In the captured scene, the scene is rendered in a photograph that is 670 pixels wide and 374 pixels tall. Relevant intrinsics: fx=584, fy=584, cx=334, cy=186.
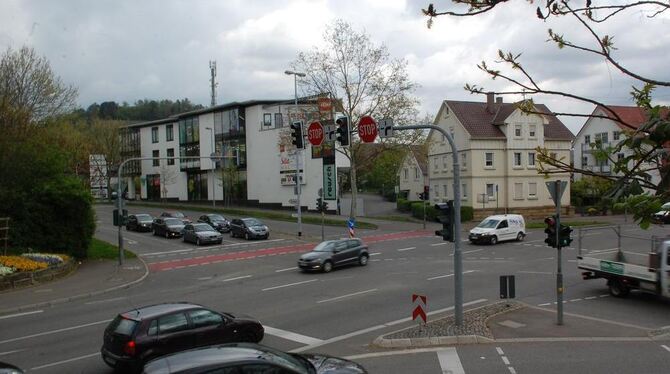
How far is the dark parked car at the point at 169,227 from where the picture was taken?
44.9 m

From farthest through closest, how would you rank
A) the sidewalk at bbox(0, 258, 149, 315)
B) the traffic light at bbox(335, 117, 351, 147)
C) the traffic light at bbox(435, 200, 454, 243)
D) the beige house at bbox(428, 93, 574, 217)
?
the beige house at bbox(428, 93, 574, 217) < the sidewalk at bbox(0, 258, 149, 315) < the traffic light at bbox(335, 117, 351, 147) < the traffic light at bbox(435, 200, 454, 243)

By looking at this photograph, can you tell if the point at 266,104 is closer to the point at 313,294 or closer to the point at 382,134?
the point at 313,294

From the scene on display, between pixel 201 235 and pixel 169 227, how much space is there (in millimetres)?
6051

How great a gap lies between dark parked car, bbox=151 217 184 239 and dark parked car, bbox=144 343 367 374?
3817 cm

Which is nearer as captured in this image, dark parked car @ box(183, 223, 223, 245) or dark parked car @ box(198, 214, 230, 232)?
dark parked car @ box(183, 223, 223, 245)

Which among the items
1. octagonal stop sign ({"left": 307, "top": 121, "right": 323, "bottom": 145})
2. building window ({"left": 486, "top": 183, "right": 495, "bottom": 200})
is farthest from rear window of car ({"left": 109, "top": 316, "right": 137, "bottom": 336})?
building window ({"left": 486, "top": 183, "right": 495, "bottom": 200})

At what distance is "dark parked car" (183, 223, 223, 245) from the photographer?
40031mm

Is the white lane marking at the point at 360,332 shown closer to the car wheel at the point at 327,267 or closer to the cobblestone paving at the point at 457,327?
the cobblestone paving at the point at 457,327

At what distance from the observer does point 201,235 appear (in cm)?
4006

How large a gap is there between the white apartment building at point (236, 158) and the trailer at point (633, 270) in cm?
3325

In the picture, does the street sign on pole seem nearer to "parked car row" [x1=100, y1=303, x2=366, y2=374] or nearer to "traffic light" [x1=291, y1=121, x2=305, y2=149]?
"parked car row" [x1=100, y1=303, x2=366, y2=374]

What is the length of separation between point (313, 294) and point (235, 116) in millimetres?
52315

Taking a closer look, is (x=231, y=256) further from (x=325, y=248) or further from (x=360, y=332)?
(x=360, y=332)

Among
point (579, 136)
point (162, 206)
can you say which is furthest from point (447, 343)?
point (162, 206)
